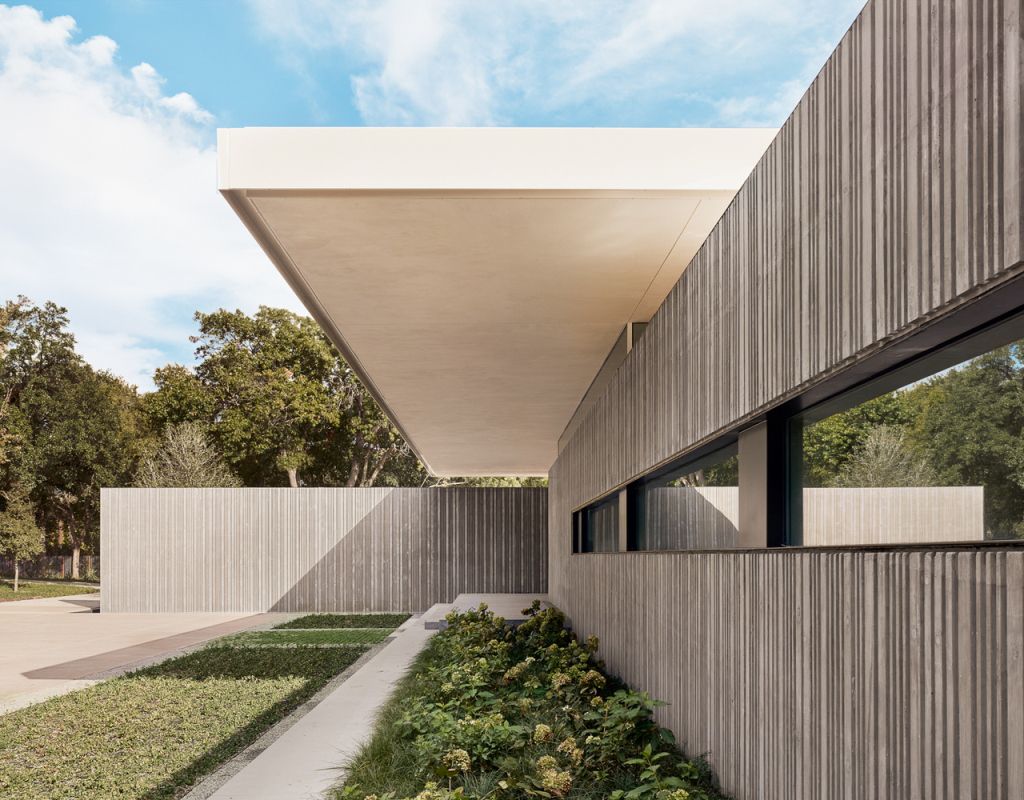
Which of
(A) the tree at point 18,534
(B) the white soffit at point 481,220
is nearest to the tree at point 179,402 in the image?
(A) the tree at point 18,534

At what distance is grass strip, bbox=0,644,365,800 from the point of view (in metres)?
4.79

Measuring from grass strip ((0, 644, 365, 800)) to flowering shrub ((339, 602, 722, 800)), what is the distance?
1164 mm

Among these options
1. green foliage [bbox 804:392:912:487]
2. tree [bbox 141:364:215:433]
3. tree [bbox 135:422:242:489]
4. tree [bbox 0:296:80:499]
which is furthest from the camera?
tree [bbox 0:296:80:499]

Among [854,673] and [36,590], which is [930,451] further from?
[36,590]

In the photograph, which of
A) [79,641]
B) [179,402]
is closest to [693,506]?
[79,641]

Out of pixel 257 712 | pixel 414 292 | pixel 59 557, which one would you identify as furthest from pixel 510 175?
pixel 59 557

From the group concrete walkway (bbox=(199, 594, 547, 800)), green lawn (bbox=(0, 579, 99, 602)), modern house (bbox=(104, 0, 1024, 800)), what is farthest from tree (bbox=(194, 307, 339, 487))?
modern house (bbox=(104, 0, 1024, 800))

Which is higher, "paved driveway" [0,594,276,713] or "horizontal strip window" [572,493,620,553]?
"horizontal strip window" [572,493,620,553]

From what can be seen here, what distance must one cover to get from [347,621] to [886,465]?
12389mm

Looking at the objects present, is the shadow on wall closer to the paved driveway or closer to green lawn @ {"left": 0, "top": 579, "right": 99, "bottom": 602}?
the paved driveway

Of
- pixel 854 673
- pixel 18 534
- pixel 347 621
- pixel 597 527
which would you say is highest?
pixel 854 673

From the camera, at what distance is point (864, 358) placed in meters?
2.14

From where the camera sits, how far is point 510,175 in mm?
4062

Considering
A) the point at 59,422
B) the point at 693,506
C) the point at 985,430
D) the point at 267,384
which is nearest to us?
the point at 985,430
